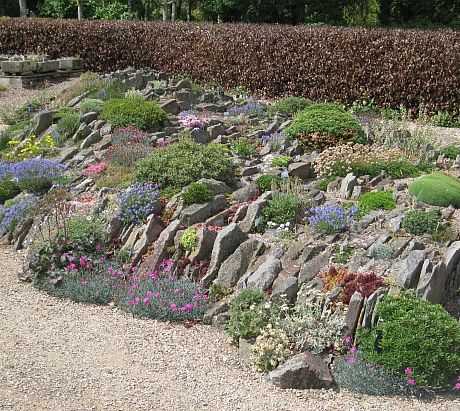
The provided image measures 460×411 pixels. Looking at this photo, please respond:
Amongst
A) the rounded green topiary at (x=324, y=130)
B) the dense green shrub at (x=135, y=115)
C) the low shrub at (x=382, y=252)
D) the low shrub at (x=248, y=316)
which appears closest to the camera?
the low shrub at (x=248, y=316)

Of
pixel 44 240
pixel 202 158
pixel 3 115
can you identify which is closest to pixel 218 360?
pixel 44 240

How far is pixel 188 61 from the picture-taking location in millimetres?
18844

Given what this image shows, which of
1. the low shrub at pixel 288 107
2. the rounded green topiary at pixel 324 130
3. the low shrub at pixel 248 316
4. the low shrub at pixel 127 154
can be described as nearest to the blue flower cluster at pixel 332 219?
the low shrub at pixel 248 316

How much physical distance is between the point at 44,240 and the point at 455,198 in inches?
192

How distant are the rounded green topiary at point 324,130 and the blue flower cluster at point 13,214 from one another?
4154 mm

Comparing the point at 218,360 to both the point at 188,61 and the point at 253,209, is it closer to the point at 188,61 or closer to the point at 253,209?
the point at 253,209

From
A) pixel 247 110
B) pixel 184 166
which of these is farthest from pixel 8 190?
pixel 247 110

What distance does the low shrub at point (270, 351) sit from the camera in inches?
227

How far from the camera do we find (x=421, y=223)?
732 cm

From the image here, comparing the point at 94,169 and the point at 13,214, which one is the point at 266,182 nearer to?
the point at 94,169

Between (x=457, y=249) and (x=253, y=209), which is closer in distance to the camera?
(x=457, y=249)

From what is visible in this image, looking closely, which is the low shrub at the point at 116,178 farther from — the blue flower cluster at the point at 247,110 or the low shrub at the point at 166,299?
the blue flower cluster at the point at 247,110

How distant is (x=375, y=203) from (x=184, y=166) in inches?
97.5

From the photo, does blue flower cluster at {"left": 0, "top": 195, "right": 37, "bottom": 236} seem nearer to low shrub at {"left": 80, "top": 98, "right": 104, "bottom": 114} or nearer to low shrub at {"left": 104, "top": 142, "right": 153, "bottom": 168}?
low shrub at {"left": 104, "top": 142, "right": 153, "bottom": 168}
